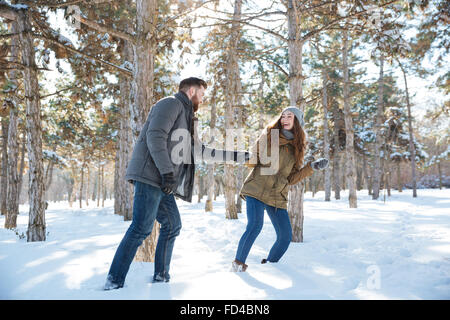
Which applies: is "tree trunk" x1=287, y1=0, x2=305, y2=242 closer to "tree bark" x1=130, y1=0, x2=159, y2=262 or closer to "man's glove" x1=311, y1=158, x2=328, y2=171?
"man's glove" x1=311, y1=158, x2=328, y2=171

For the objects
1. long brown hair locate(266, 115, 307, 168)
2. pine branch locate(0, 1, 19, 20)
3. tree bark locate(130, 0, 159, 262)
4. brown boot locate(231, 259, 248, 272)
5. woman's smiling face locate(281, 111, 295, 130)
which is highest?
pine branch locate(0, 1, 19, 20)

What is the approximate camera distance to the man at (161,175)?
243cm

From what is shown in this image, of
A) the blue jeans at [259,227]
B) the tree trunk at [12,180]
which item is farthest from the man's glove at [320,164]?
the tree trunk at [12,180]

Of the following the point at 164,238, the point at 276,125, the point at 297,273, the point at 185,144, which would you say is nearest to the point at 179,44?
the point at 276,125

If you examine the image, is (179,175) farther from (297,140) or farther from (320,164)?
(320,164)

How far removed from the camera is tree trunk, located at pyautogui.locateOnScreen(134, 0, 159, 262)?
13.1 ft

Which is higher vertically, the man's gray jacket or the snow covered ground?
the man's gray jacket

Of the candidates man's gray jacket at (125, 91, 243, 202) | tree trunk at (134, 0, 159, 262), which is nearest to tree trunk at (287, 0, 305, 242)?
tree trunk at (134, 0, 159, 262)

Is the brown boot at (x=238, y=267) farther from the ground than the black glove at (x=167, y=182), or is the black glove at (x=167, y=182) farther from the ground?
the black glove at (x=167, y=182)

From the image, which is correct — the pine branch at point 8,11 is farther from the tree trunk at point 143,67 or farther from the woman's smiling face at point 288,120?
the woman's smiling face at point 288,120

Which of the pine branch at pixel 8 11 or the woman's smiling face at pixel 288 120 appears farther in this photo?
the pine branch at pixel 8 11

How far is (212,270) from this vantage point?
3340mm
